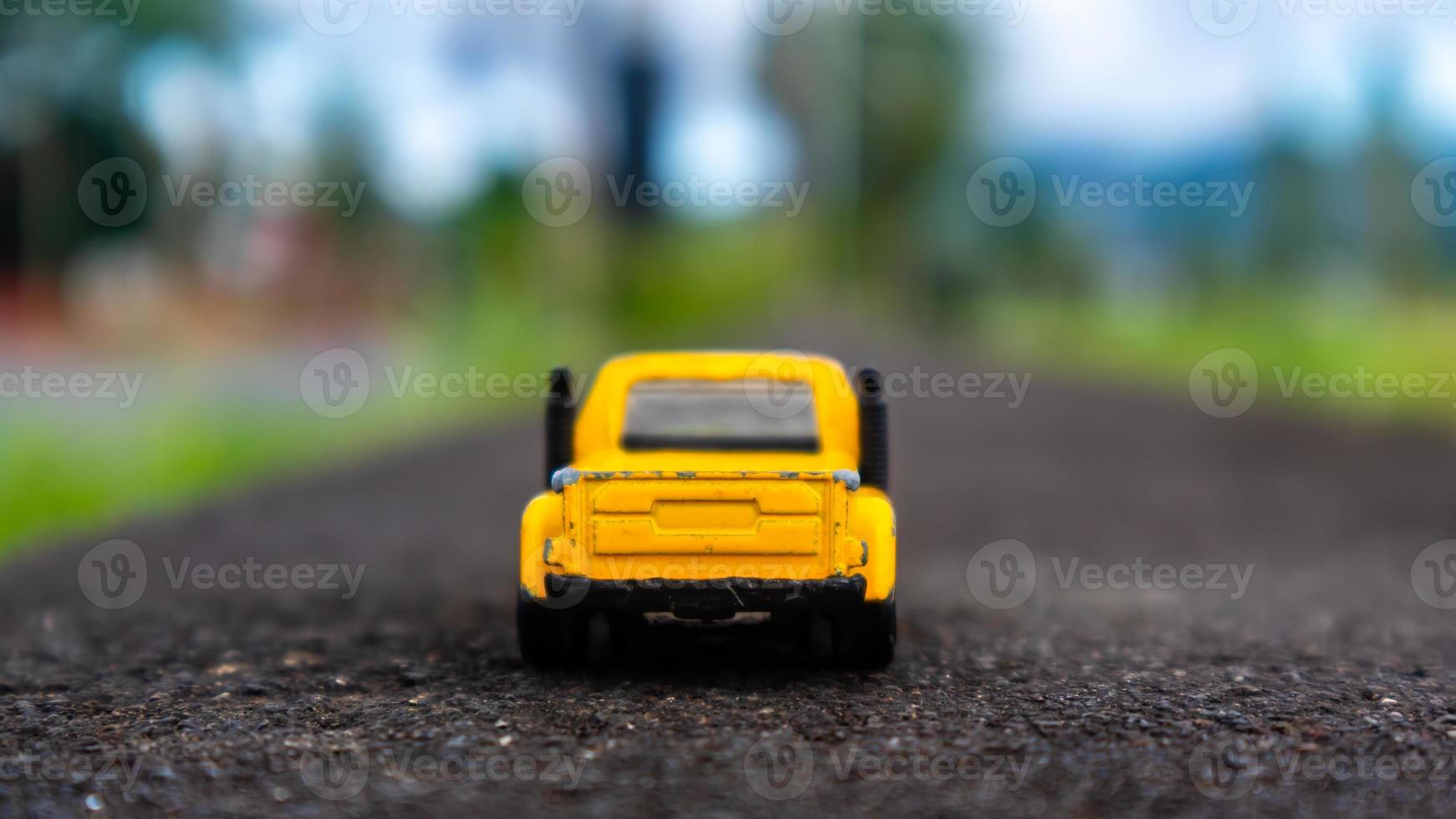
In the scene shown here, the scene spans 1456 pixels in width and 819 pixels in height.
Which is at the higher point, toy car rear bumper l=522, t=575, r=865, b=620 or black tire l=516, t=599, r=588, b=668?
toy car rear bumper l=522, t=575, r=865, b=620

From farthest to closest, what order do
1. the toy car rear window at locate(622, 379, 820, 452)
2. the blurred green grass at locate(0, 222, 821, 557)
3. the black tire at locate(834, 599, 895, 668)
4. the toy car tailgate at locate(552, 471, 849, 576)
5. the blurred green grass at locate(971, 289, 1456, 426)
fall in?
the blurred green grass at locate(971, 289, 1456, 426)
the blurred green grass at locate(0, 222, 821, 557)
the toy car rear window at locate(622, 379, 820, 452)
the black tire at locate(834, 599, 895, 668)
the toy car tailgate at locate(552, 471, 849, 576)

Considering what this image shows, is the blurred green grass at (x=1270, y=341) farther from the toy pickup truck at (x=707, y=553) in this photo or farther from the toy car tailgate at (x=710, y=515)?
the toy car tailgate at (x=710, y=515)

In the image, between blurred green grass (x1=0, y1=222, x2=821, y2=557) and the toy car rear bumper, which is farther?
blurred green grass (x1=0, y1=222, x2=821, y2=557)

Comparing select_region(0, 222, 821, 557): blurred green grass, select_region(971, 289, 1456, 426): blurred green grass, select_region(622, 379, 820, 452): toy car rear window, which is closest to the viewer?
select_region(622, 379, 820, 452): toy car rear window

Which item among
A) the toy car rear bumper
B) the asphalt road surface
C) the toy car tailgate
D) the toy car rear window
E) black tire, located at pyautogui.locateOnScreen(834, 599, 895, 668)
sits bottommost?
the asphalt road surface

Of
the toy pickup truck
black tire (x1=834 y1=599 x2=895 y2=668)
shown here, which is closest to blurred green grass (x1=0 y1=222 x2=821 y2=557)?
the toy pickup truck

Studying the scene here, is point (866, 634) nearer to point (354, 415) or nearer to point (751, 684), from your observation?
point (751, 684)

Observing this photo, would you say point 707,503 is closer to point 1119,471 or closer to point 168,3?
point 1119,471

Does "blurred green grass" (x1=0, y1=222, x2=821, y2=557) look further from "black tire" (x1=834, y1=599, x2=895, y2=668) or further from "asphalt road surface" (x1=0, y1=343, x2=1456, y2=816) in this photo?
"black tire" (x1=834, y1=599, x2=895, y2=668)
